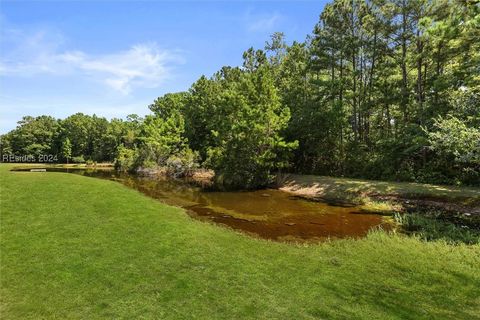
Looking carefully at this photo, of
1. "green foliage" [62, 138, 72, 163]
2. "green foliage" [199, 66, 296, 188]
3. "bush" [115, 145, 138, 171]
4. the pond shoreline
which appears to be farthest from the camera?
"green foliage" [62, 138, 72, 163]

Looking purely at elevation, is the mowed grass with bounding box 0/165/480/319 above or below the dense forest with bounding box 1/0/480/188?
below

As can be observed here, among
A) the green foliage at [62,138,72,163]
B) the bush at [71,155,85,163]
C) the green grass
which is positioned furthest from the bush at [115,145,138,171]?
the green foliage at [62,138,72,163]

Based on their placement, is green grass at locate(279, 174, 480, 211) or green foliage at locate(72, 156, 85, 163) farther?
green foliage at locate(72, 156, 85, 163)

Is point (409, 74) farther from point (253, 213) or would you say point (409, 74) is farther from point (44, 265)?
point (44, 265)

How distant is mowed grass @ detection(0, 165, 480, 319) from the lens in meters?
5.92

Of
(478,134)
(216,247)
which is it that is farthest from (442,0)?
(216,247)

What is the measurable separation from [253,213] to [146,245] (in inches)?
311

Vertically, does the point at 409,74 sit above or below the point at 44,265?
above

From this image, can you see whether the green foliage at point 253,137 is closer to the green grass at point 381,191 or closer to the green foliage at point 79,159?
the green grass at point 381,191

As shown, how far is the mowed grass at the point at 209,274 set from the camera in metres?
5.92

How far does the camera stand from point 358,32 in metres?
31.6

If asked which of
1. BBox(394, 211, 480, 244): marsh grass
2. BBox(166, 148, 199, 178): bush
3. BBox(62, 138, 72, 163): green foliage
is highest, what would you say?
BBox(62, 138, 72, 163): green foliage

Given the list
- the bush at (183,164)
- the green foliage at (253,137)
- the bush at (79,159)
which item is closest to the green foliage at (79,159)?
the bush at (79,159)

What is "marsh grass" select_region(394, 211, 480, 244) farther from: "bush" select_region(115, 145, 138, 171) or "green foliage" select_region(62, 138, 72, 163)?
"green foliage" select_region(62, 138, 72, 163)
